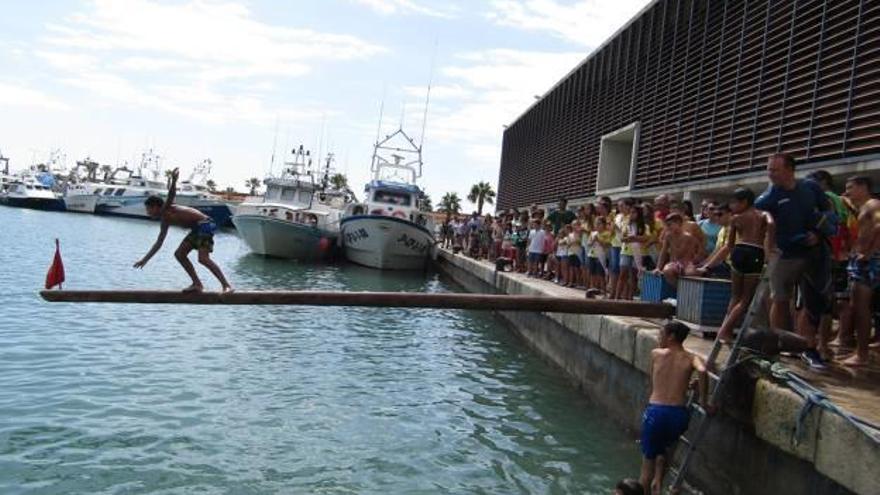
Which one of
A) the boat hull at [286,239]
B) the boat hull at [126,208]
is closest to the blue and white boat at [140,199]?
the boat hull at [126,208]

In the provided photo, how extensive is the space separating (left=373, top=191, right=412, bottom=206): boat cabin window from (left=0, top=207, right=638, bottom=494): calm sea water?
54.6 ft

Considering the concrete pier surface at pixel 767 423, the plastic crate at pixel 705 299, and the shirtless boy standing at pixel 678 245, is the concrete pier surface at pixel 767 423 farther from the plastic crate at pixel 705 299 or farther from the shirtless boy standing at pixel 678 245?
the shirtless boy standing at pixel 678 245

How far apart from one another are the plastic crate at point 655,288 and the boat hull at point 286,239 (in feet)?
74.8

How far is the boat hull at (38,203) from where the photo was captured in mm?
72750

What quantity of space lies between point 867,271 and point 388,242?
919 inches

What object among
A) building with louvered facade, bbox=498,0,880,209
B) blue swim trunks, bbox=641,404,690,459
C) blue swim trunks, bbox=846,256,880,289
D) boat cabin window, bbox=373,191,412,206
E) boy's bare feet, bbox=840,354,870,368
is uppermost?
building with louvered facade, bbox=498,0,880,209

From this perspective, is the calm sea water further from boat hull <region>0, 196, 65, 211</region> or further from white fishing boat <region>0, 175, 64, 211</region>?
white fishing boat <region>0, 175, 64, 211</region>

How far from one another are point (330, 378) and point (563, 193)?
62.4 ft

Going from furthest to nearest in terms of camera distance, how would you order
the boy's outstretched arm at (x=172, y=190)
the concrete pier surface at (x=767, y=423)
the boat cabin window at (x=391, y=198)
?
the boat cabin window at (x=391, y=198), the boy's outstretched arm at (x=172, y=190), the concrete pier surface at (x=767, y=423)

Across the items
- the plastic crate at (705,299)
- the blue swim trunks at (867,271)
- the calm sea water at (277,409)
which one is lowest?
the calm sea water at (277,409)

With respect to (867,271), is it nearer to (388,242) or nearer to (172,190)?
(172,190)

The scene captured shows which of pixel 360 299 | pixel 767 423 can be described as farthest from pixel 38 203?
pixel 767 423

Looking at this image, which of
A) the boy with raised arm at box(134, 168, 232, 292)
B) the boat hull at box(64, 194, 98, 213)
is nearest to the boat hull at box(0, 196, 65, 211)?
the boat hull at box(64, 194, 98, 213)

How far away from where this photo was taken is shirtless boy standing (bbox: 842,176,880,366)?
6.02 m
